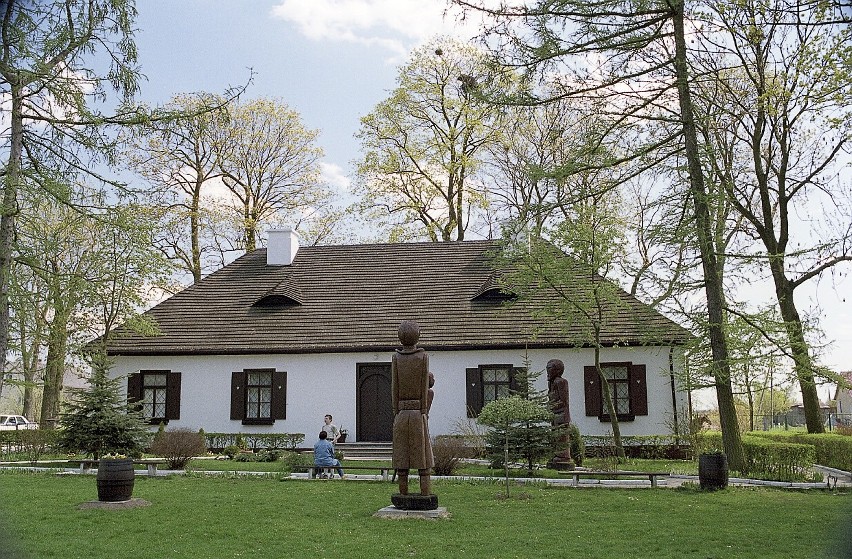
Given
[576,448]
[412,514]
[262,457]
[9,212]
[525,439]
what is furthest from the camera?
[262,457]

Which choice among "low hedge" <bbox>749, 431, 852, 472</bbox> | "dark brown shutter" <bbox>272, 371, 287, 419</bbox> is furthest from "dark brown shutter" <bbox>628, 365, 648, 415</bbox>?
"dark brown shutter" <bbox>272, 371, 287, 419</bbox>

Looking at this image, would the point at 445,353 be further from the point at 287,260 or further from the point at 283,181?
the point at 283,181

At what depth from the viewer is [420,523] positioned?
10.2 m

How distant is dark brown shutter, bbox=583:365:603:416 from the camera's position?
2191cm

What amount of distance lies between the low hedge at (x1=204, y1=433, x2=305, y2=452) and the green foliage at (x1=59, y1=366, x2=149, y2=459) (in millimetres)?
4581

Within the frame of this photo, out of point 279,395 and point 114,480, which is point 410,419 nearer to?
point 114,480

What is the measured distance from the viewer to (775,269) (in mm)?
19750

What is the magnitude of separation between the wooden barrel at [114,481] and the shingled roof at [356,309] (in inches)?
457

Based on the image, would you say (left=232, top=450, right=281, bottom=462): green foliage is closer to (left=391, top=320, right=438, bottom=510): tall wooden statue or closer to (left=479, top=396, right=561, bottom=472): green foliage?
(left=479, top=396, right=561, bottom=472): green foliage

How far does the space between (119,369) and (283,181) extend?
42.7ft

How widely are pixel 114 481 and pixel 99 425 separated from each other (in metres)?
6.59

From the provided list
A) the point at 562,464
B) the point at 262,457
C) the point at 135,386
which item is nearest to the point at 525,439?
the point at 562,464

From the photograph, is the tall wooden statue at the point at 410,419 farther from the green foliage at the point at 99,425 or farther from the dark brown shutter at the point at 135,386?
the dark brown shutter at the point at 135,386

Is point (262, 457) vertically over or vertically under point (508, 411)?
under
